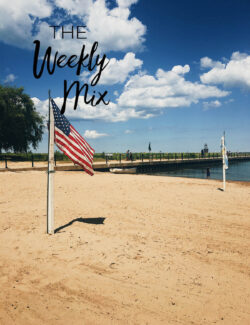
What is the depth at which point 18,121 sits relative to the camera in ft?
121

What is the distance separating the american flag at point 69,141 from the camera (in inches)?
223

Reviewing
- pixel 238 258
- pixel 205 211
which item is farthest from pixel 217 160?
pixel 238 258

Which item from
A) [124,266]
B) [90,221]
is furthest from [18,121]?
[124,266]

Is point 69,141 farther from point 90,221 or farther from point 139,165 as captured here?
point 139,165

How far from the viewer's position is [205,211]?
9109 millimetres

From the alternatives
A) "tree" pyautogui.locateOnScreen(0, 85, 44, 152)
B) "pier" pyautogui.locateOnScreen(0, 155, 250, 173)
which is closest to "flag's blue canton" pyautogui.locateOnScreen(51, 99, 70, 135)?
"pier" pyautogui.locateOnScreen(0, 155, 250, 173)

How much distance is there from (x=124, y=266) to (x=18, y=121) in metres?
37.6

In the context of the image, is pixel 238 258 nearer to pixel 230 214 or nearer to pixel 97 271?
pixel 97 271

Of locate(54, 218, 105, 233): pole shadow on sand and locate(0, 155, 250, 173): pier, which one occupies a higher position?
locate(0, 155, 250, 173): pier

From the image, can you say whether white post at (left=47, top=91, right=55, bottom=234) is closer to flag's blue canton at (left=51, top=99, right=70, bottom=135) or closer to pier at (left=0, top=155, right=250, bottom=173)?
flag's blue canton at (left=51, top=99, right=70, bottom=135)

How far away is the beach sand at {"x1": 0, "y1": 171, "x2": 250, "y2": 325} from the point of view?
3.36 m

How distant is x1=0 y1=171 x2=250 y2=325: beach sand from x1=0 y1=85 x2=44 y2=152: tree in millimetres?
31194

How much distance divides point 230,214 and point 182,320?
20.9 feet

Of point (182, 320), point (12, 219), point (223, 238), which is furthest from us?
point (12, 219)
